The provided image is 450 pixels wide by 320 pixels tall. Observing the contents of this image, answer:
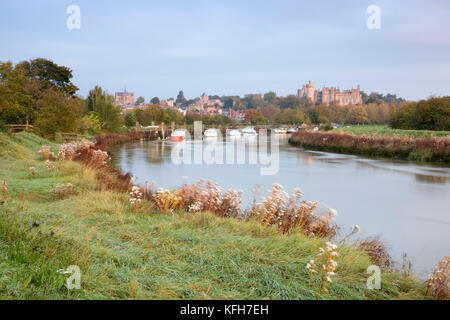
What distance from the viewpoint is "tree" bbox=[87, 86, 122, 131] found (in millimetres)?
40531

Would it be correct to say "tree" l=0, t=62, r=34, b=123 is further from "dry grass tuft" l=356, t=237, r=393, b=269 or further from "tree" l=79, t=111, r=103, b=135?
"dry grass tuft" l=356, t=237, r=393, b=269

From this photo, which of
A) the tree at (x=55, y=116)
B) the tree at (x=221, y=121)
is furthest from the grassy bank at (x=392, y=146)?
the tree at (x=221, y=121)

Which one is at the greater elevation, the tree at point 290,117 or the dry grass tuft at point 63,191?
the tree at point 290,117

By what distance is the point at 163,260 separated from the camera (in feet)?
13.3

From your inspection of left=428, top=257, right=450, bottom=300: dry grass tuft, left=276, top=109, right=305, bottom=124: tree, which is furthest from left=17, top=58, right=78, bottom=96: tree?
left=276, top=109, right=305, bottom=124: tree

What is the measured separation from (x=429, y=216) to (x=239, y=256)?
7.37 metres

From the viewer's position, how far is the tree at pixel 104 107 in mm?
40531

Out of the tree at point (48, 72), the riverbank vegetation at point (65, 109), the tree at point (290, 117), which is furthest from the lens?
the tree at point (290, 117)

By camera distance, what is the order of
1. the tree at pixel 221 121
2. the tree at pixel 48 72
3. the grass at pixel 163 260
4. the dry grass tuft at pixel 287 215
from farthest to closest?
the tree at pixel 221 121 → the tree at pixel 48 72 → the dry grass tuft at pixel 287 215 → the grass at pixel 163 260

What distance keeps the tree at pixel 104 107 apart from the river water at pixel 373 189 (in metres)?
23.2

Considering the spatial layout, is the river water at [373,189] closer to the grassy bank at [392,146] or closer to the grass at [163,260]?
the grassy bank at [392,146]

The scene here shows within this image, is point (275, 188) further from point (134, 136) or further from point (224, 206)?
point (134, 136)

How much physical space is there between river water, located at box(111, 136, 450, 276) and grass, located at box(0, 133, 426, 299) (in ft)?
7.58

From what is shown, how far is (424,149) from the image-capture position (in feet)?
70.4
